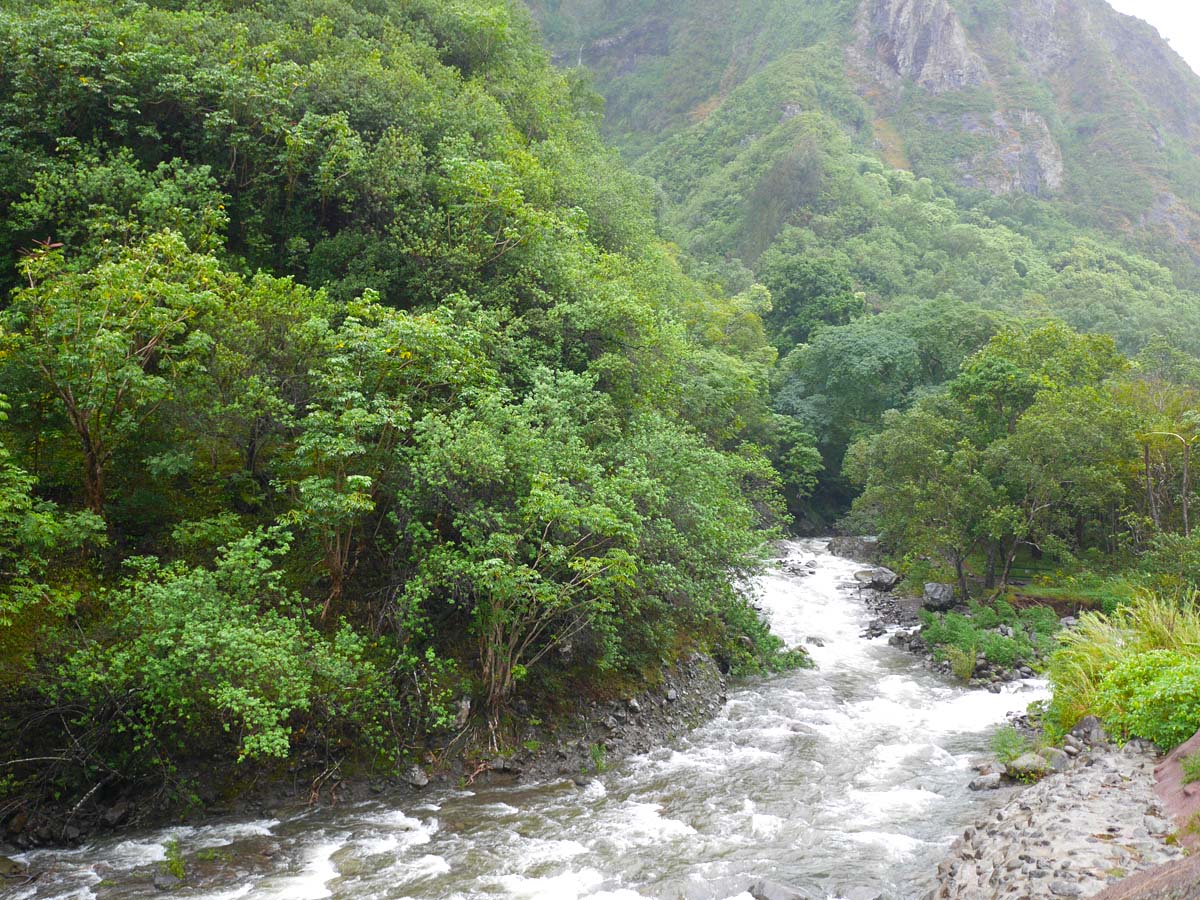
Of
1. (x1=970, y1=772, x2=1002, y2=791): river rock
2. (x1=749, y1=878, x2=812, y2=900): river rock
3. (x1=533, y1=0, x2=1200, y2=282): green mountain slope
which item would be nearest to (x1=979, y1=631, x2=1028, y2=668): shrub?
(x1=970, y1=772, x2=1002, y2=791): river rock

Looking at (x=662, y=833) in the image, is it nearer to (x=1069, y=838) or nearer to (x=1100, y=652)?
(x=1069, y=838)

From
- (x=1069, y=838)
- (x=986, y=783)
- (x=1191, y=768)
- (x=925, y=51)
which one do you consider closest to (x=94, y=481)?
(x=1069, y=838)

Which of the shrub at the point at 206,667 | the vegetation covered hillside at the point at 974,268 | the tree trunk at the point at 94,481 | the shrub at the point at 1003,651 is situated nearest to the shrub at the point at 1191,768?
the vegetation covered hillside at the point at 974,268

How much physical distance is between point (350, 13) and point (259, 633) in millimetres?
22022

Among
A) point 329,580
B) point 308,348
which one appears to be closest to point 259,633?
point 329,580

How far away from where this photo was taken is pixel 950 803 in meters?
11.9

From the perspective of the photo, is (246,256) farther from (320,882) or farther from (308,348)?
(320,882)

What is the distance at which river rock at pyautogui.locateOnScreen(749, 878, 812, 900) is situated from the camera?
884 centimetres

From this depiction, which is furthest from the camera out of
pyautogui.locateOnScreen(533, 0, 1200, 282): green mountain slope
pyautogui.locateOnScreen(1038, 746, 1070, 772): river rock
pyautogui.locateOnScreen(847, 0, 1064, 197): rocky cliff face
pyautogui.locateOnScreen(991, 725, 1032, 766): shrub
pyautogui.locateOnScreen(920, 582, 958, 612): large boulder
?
pyautogui.locateOnScreen(847, 0, 1064, 197): rocky cliff face

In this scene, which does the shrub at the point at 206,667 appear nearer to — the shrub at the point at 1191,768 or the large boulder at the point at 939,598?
the shrub at the point at 1191,768

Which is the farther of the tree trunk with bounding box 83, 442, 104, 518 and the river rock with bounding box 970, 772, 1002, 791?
the river rock with bounding box 970, 772, 1002, 791

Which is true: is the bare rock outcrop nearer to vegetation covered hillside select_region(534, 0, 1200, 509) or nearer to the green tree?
vegetation covered hillside select_region(534, 0, 1200, 509)

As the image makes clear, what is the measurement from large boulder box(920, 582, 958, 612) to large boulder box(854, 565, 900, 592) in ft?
8.53

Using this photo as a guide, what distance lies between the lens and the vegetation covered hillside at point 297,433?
33.6ft
